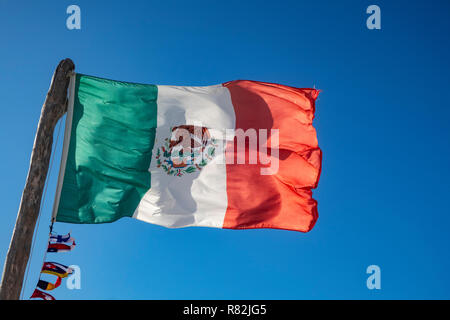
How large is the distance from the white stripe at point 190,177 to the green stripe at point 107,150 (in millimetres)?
177

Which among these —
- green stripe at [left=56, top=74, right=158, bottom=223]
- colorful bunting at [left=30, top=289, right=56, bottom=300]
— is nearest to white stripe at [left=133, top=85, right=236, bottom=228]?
green stripe at [left=56, top=74, right=158, bottom=223]

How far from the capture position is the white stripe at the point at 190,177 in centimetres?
807

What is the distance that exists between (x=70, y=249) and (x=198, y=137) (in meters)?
3.10

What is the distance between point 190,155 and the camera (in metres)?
8.64

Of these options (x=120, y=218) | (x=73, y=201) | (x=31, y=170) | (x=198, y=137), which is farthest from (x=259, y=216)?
(x=31, y=170)

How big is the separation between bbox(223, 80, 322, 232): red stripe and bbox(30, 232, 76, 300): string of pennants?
2763 mm

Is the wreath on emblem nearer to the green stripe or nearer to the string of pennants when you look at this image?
the green stripe

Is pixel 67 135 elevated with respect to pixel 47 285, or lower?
elevated

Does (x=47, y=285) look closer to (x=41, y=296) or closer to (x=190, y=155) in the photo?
(x=41, y=296)

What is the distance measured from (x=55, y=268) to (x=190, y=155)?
3102 millimetres

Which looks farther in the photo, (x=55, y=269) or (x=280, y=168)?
(x=280, y=168)

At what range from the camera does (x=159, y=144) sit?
8.45m

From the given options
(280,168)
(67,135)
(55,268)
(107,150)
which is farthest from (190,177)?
(55,268)

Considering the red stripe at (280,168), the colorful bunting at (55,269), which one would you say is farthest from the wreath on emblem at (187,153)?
the colorful bunting at (55,269)
